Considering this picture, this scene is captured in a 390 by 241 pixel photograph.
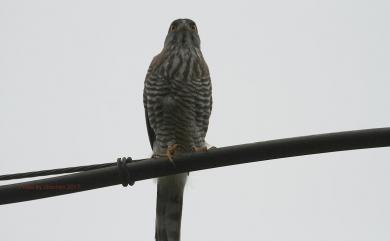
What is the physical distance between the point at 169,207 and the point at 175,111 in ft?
3.06

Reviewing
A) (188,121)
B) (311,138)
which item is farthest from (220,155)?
(188,121)

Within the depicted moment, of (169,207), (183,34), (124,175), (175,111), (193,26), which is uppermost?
(193,26)

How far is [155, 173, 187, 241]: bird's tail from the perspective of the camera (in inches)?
218

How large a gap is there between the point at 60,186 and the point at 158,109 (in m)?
2.67

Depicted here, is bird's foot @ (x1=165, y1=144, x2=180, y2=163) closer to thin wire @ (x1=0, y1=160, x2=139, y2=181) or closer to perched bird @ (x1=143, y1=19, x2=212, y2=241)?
perched bird @ (x1=143, y1=19, x2=212, y2=241)

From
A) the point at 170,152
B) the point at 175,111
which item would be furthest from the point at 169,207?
the point at 170,152

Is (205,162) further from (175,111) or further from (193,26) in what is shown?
(193,26)

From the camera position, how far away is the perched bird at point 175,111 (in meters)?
5.75

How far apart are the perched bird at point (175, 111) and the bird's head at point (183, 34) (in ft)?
0.62

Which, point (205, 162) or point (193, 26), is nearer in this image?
point (205, 162)

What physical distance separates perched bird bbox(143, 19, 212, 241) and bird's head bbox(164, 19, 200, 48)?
Result: 190mm

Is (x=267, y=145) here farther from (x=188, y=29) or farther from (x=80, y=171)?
(x=188, y=29)

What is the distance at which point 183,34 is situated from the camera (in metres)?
6.33

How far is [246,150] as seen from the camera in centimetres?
338
